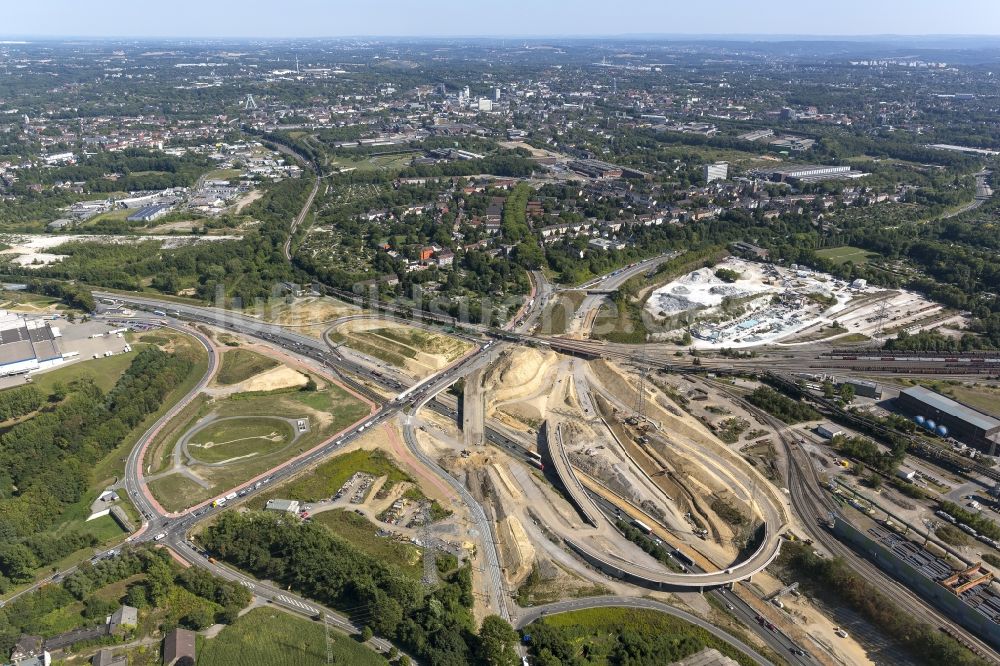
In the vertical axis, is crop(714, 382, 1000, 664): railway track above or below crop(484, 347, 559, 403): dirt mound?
below

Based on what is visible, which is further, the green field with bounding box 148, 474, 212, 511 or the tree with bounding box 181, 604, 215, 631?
the green field with bounding box 148, 474, 212, 511

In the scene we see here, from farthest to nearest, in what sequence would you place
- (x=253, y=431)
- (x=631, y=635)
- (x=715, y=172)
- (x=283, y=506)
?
(x=715, y=172) → (x=253, y=431) → (x=283, y=506) → (x=631, y=635)

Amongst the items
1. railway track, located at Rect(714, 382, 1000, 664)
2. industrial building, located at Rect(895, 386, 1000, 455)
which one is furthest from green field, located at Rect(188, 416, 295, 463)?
industrial building, located at Rect(895, 386, 1000, 455)

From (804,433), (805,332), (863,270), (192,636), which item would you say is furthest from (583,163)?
(192,636)

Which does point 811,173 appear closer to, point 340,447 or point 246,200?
point 246,200

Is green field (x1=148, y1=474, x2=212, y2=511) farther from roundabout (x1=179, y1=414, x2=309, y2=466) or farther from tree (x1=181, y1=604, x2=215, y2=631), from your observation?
tree (x1=181, y1=604, x2=215, y2=631)

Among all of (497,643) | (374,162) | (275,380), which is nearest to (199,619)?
(497,643)

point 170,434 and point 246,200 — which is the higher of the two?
point 246,200
